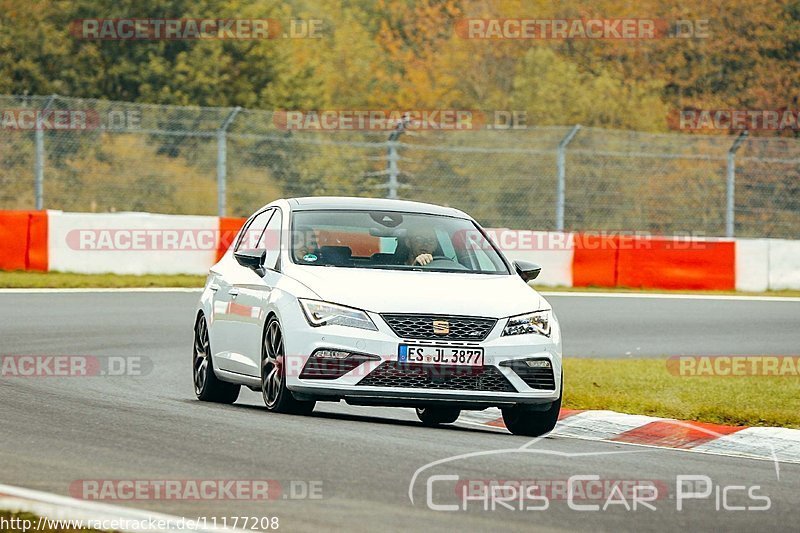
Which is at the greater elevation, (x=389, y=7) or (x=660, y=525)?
(x=389, y=7)

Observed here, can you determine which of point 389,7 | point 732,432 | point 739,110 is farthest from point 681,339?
point 389,7

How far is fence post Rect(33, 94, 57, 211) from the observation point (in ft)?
86.2

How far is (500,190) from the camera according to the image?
29.6m

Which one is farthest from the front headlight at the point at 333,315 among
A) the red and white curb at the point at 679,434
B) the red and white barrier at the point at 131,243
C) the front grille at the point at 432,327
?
the red and white barrier at the point at 131,243

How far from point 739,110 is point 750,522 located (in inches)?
1945

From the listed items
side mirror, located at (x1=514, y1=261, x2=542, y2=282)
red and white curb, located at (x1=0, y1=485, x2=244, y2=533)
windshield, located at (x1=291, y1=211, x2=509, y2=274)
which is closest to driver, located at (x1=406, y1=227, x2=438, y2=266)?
windshield, located at (x1=291, y1=211, x2=509, y2=274)

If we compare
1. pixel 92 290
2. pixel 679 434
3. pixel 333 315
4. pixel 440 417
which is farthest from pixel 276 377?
pixel 92 290

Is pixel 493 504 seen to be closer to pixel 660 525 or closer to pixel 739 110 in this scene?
pixel 660 525

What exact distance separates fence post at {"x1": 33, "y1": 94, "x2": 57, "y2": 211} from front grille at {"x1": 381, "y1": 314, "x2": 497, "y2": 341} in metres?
17.1

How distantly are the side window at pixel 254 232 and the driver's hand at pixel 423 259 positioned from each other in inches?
56.3

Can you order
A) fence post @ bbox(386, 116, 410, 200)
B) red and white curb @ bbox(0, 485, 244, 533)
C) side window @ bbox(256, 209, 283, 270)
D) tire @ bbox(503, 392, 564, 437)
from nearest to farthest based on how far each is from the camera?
1. red and white curb @ bbox(0, 485, 244, 533)
2. tire @ bbox(503, 392, 564, 437)
3. side window @ bbox(256, 209, 283, 270)
4. fence post @ bbox(386, 116, 410, 200)

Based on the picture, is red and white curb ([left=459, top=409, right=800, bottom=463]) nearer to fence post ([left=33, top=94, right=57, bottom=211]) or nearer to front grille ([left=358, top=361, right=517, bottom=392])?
front grille ([left=358, top=361, right=517, bottom=392])

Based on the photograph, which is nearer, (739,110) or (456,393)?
(456,393)

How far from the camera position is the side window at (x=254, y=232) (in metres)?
12.2
